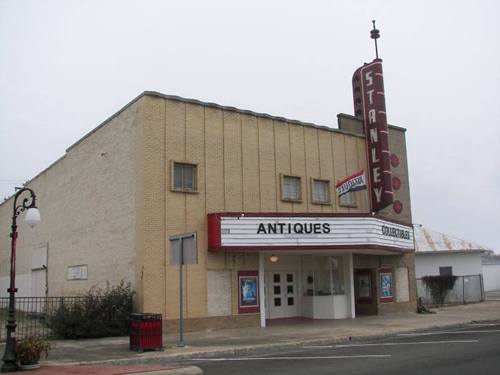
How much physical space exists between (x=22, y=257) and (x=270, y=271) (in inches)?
706

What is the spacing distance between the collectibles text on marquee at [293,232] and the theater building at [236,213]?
4 cm

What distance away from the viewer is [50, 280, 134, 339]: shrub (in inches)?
750

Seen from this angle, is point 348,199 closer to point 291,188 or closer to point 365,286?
point 291,188

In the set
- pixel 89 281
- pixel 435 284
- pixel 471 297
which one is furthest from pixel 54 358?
pixel 471 297

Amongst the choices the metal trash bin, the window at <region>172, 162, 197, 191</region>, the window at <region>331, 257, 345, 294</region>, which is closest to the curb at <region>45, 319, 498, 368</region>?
the metal trash bin

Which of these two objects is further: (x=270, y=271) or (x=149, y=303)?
(x=270, y=271)

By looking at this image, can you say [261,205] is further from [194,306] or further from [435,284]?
[435,284]

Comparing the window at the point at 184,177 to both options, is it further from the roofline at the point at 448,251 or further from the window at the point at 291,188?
the roofline at the point at 448,251

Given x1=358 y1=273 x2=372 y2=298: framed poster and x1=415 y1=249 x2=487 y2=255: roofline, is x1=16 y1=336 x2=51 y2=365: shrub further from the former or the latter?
x1=415 y1=249 x2=487 y2=255: roofline

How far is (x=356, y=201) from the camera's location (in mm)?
27266

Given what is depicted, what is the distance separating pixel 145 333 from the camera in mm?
15305

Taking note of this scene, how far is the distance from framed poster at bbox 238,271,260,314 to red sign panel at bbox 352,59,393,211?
7.80 meters

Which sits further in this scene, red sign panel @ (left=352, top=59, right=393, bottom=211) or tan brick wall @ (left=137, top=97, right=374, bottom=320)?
red sign panel @ (left=352, top=59, right=393, bottom=211)

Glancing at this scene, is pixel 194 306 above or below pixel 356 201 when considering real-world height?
below
